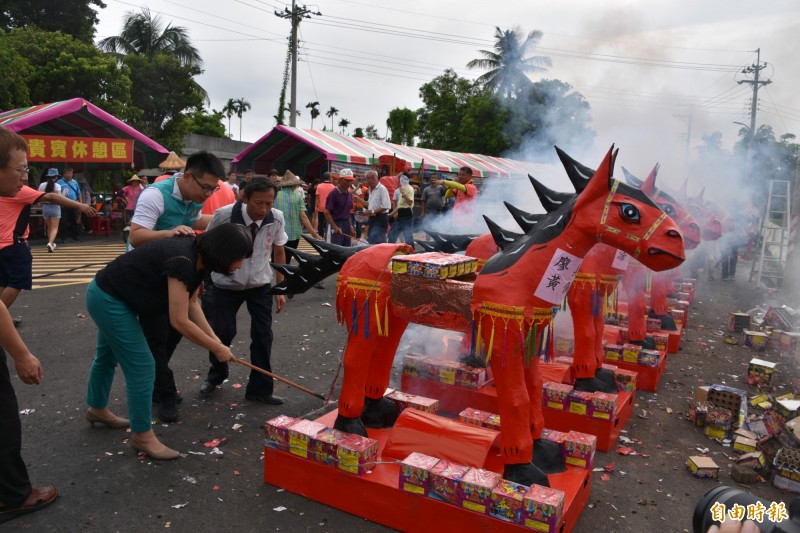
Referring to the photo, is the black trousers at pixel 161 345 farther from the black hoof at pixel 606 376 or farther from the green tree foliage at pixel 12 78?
the green tree foliage at pixel 12 78

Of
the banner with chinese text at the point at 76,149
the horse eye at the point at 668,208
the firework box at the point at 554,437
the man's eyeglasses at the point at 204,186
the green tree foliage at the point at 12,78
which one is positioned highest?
the green tree foliage at the point at 12,78

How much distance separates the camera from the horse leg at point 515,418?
2977 millimetres

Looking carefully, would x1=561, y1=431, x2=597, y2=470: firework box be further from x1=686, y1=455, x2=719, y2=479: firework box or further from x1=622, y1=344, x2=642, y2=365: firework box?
x1=622, y1=344, x2=642, y2=365: firework box

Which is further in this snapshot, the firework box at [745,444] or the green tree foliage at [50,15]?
the green tree foliage at [50,15]

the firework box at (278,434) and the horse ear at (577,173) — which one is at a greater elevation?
the horse ear at (577,173)

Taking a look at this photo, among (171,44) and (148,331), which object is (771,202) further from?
(171,44)

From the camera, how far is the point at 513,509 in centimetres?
264

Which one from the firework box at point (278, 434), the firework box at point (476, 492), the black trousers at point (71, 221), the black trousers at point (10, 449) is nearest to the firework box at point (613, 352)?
the firework box at point (476, 492)

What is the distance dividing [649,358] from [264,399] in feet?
11.9

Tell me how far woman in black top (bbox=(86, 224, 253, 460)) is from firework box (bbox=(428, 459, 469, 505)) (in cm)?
136

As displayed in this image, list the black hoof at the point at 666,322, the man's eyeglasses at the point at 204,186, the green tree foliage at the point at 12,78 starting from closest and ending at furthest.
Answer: the man's eyeglasses at the point at 204,186
the black hoof at the point at 666,322
the green tree foliage at the point at 12,78

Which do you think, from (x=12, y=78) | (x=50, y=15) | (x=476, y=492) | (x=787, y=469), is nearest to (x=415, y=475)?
(x=476, y=492)

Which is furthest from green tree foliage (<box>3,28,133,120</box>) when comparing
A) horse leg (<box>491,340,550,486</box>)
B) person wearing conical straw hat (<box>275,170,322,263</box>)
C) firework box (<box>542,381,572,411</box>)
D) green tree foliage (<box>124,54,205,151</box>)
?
horse leg (<box>491,340,550,486</box>)

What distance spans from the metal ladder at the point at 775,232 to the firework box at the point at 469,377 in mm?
9583
